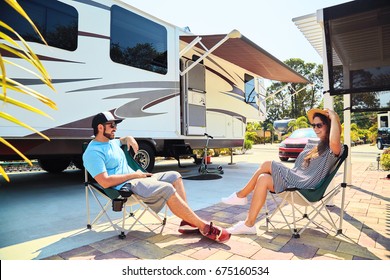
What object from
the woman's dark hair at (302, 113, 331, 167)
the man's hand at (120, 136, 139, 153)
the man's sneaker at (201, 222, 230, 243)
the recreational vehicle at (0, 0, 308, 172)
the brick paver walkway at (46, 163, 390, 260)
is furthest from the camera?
the recreational vehicle at (0, 0, 308, 172)

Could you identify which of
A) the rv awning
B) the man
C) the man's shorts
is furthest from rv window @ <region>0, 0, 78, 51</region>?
the man's shorts

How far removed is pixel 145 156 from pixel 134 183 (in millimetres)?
2544

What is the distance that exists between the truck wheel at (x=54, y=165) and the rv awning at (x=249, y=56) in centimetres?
348

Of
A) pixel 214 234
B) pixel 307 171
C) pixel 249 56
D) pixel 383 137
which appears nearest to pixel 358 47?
pixel 307 171

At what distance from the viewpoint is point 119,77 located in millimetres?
4141

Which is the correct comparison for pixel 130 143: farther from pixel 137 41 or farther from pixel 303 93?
pixel 303 93

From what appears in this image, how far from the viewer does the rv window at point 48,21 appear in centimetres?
316

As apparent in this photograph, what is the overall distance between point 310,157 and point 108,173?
5.48ft

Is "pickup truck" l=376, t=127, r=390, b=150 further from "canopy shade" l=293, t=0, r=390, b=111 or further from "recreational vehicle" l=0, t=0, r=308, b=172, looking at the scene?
"canopy shade" l=293, t=0, r=390, b=111

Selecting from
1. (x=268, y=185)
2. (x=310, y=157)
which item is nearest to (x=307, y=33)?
(x=310, y=157)

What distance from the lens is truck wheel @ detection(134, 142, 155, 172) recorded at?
4.59m

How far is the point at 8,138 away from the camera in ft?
10.4

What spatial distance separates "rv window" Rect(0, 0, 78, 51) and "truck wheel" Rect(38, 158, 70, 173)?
118 inches

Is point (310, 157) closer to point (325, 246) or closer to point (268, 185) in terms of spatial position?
point (268, 185)
